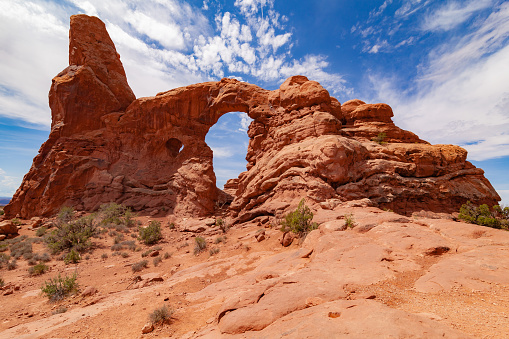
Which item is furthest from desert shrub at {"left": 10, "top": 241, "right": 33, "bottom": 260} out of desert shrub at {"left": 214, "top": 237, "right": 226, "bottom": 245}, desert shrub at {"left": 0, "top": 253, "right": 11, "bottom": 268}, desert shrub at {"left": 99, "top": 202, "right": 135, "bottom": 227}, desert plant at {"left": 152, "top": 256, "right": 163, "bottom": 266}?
desert shrub at {"left": 214, "top": 237, "right": 226, "bottom": 245}

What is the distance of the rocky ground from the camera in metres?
2.79

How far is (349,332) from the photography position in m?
2.44

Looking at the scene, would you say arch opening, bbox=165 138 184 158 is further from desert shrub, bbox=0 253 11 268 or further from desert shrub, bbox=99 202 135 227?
desert shrub, bbox=0 253 11 268

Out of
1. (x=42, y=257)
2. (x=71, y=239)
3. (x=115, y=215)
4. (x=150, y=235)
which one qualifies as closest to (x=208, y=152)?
(x=115, y=215)

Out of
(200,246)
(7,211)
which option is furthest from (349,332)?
(7,211)

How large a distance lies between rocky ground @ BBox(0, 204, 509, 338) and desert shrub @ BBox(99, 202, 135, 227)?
27.2ft

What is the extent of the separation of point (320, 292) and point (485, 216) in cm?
1337

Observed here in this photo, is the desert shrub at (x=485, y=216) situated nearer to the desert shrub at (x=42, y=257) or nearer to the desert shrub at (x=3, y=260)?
the desert shrub at (x=42, y=257)

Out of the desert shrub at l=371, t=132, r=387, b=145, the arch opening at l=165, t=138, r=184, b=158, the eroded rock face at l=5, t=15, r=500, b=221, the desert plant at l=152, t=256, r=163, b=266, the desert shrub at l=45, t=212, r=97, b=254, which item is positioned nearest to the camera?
the desert plant at l=152, t=256, r=163, b=266

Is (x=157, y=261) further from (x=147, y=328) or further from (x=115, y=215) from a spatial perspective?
(x=115, y=215)

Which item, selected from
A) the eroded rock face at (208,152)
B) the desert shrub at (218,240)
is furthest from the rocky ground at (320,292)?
the eroded rock face at (208,152)

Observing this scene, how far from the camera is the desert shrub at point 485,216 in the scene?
1055cm

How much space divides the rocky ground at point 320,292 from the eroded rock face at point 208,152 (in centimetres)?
562

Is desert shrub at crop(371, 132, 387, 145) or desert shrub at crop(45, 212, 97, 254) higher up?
desert shrub at crop(371, 132, 387, 145)
